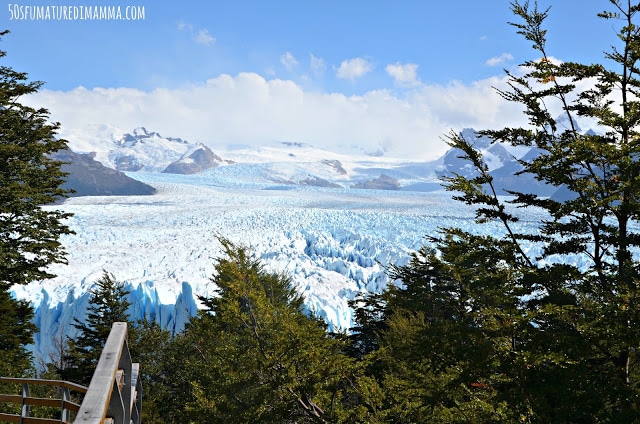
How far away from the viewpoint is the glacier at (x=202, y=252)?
27.4 meters

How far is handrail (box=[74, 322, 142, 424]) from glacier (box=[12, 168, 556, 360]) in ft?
53.8

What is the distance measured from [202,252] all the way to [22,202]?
63.9ft

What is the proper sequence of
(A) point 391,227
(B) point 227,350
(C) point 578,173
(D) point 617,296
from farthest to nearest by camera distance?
(A) point 391,227 < (B) point 227,350 < (C) point 578,173 < (D) point 617,296

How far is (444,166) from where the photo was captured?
15912cm

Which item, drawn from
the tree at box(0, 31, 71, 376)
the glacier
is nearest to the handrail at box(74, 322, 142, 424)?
the tree at box(0, 31, 71, 376)

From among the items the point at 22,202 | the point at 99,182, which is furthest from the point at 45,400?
the point at 99,182

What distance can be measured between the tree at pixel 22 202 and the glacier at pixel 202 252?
5200mm

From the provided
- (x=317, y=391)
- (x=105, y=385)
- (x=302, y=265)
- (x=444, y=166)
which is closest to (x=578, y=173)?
(x=317, y=391)

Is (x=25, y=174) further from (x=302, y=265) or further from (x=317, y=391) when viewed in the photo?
(x=302, y=265)

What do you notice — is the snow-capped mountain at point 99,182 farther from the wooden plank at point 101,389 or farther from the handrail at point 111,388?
the wooden plank at point 101,389

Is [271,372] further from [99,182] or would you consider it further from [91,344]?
[99,182]

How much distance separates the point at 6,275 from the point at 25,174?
104 inches

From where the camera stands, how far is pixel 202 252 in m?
33.6

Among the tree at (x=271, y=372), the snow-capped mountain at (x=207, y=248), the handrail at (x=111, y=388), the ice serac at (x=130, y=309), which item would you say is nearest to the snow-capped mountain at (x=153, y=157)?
the snow-capped mountain at (x=207, y=248)
